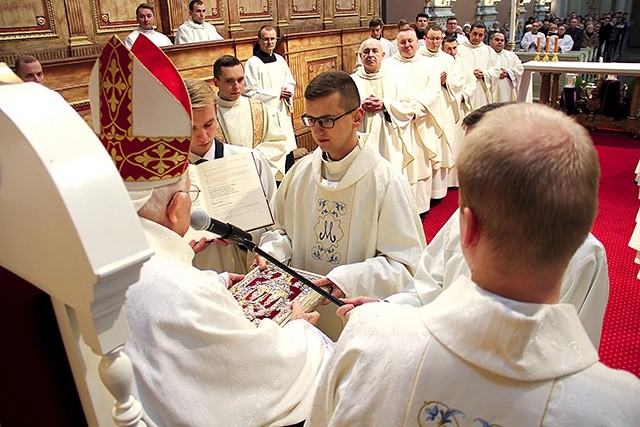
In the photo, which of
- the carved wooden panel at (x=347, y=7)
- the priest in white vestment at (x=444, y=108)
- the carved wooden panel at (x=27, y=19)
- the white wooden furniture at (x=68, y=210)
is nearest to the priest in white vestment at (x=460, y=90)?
the priest in white vestment at (x=444, y=108)

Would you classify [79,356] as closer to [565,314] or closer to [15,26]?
[565,314]

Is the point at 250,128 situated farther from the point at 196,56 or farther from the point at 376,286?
the point at 376,286

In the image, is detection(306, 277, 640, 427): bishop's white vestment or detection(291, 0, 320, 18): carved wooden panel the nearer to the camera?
detection(306, 277, 640, 427): bishop's white vestment

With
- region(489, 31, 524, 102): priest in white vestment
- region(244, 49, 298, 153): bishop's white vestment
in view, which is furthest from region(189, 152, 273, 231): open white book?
region(489, 31, 524, 102): priest in white vestment

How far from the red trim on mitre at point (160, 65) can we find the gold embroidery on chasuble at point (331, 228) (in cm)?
107

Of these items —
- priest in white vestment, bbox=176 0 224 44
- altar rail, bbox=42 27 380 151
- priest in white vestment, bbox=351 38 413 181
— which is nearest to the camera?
altar rail, bbox=42 27 380 151

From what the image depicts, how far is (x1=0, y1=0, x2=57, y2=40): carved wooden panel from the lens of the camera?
5801 millimetres

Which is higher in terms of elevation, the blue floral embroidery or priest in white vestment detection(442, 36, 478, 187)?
the blue floral embroidery

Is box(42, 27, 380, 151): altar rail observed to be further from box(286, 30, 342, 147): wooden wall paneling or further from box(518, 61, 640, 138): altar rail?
box(518, 61, 640, 138): altar rail

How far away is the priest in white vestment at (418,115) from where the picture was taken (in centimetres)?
547

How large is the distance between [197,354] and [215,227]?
1.96 feet

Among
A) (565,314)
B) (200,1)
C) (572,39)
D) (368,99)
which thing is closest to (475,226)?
(565,314)

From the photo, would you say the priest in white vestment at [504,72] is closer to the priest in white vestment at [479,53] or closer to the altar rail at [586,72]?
the priest in white vestment at [479,53]

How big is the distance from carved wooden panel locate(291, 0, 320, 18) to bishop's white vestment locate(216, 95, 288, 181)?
20.2 feet
